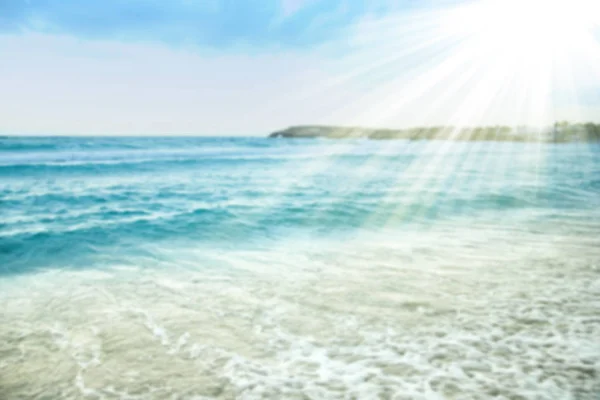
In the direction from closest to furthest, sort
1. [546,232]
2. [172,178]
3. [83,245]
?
[83,245], [546,232], [172,178]

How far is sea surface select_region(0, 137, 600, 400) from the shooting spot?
4.52 meters

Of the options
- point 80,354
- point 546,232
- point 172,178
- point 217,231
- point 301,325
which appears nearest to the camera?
point 80,354

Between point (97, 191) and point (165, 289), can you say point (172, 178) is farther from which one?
point (165, 289)

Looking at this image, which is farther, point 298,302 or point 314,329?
point 298,302

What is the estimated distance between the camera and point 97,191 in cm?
1931

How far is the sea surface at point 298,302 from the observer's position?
14.8 feet

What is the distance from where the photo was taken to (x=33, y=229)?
12242 millimetres

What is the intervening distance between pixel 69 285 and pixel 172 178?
17.2 m

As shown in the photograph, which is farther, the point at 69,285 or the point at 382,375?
the point at 69,285

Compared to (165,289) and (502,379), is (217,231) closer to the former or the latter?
(165,289)

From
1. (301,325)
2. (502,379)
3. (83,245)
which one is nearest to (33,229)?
(83,245)

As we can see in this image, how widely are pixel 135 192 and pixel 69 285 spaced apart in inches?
470

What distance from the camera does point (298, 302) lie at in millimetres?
6832

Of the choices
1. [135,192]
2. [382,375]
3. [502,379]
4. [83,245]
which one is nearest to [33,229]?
[83,245]
